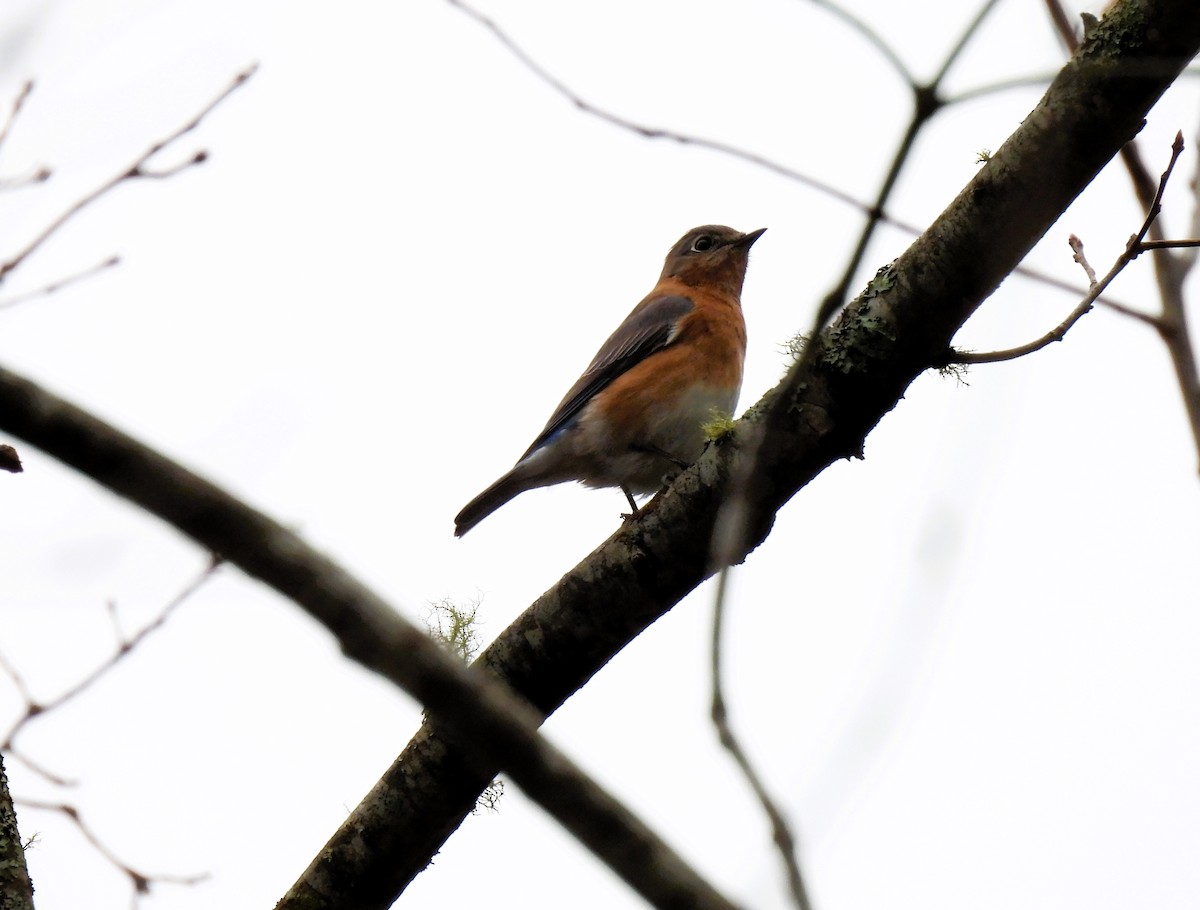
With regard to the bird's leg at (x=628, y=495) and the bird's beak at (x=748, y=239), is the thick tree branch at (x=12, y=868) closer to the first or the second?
the bird's leg at (x=628, y=495)

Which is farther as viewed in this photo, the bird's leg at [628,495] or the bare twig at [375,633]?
the bird's leg at [628,495]

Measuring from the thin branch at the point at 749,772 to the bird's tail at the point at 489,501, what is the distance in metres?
6.20

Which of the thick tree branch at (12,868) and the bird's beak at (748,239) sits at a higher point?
the bird's beak at (748,239)

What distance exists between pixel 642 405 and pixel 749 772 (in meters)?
6.15

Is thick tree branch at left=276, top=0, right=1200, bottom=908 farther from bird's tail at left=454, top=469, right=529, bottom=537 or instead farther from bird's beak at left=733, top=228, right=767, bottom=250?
bird's beak at left=733, top=228, right=767, bottom=250

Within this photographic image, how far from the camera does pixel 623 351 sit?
886 cm

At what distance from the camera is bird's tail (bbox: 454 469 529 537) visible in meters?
8.42

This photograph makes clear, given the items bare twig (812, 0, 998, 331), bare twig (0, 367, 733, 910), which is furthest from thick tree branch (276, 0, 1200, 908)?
bare twig (0, 367, 733, 910)

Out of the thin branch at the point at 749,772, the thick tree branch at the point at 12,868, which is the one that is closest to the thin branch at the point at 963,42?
the thin branch at the point at 749,772

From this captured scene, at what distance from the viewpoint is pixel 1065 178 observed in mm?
4141

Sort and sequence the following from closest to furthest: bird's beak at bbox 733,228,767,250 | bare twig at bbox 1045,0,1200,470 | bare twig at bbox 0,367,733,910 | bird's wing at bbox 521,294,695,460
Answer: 1. bare twig at bbox 0,367,733,910
2. bare twig at bbox 1045,0,1200,470
3. bird's wing at bbox 521,294,695,460
4. bird's beak at bbox 733,228,767,250

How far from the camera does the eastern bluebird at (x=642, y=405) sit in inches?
319

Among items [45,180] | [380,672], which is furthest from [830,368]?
[380,672]

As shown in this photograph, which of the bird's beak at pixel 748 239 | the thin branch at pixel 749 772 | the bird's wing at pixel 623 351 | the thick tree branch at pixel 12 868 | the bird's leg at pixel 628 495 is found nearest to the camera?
the thin branch at pixel 749 772
